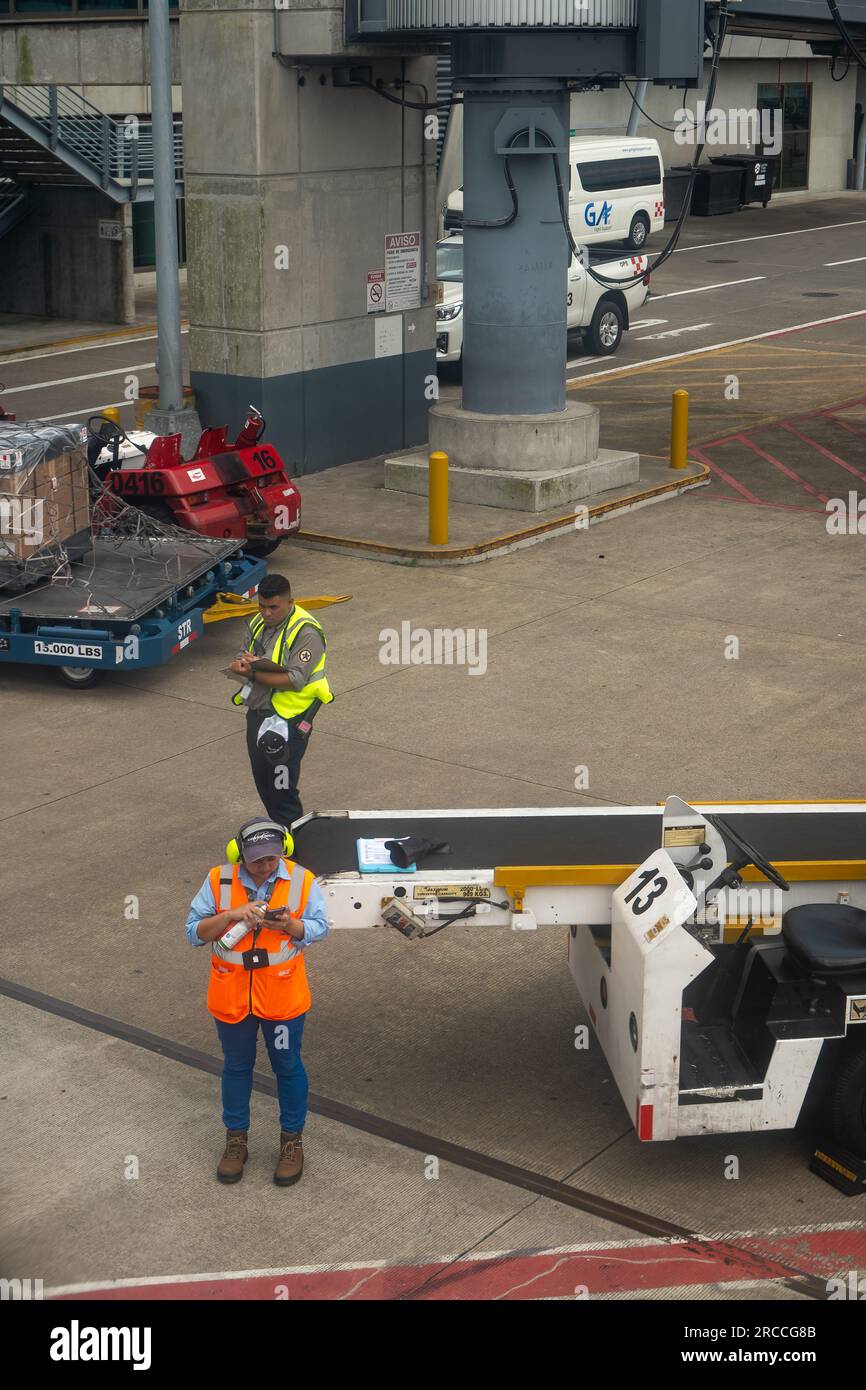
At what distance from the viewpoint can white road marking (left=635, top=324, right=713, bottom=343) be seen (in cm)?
2897

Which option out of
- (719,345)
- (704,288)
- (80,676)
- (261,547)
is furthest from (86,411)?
(704,288)

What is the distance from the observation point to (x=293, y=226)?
18453mm

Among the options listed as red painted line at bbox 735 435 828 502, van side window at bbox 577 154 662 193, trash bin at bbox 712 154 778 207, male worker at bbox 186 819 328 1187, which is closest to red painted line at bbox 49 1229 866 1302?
male worker at bbox 186 819 328 1187

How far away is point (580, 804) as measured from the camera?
10.8 m

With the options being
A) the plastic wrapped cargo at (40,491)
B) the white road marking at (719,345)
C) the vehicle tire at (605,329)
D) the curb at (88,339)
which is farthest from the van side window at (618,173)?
the plastic wrapped cargo at (40,491)

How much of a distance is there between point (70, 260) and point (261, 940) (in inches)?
1085

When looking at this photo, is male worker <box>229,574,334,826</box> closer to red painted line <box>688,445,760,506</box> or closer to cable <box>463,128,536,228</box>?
cable <box>463,128,536,228</box>

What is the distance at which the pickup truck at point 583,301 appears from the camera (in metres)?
24.8

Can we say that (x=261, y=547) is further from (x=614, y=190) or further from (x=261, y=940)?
(x=614, y=190)

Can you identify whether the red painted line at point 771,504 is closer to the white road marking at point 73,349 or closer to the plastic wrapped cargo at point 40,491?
the plastic wrapped cargo at point 40,491

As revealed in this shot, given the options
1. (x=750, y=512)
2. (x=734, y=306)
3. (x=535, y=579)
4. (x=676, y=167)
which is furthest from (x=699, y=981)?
(x=676, y=167)

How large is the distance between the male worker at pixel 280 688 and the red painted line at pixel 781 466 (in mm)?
10729
